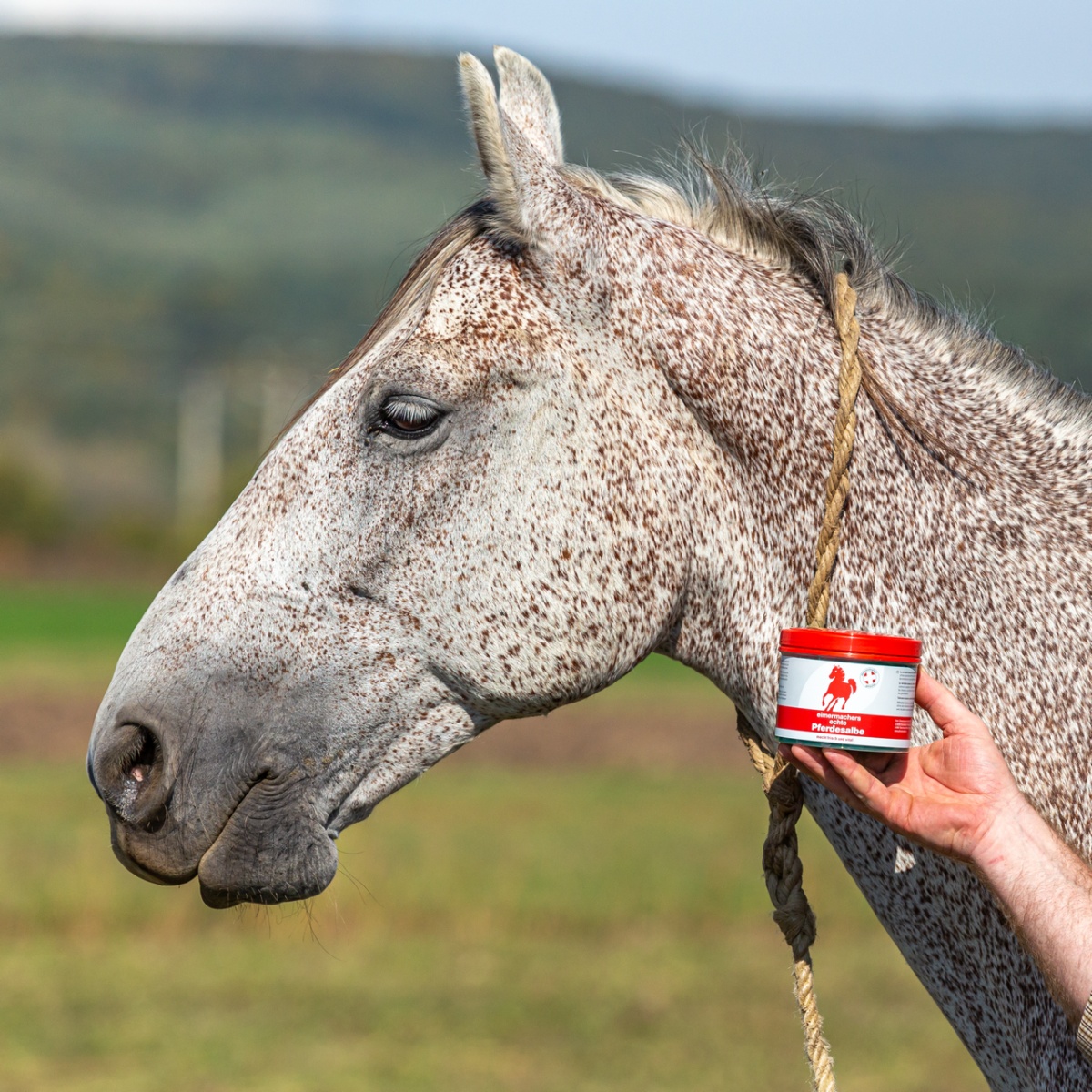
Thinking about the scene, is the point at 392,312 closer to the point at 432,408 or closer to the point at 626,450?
the point at 432,408

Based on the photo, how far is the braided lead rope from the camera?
2.51 meters

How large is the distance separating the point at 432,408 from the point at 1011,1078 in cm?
177

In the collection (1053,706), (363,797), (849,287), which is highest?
(849,287)

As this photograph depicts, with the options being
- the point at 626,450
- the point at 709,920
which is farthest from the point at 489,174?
the point at 709,920

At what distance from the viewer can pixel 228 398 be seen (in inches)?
4710

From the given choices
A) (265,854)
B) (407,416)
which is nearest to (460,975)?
(265,854)

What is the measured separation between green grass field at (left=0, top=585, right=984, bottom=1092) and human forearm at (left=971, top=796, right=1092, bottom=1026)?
217 inches

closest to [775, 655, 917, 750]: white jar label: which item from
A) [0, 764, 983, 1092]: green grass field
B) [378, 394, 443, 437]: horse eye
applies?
[378, 394, 443, 437]: horse eye

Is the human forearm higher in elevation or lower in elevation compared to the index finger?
lower

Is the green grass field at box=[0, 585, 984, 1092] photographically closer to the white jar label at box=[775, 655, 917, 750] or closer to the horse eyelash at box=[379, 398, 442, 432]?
the horse eyelash at box=[379, 398, 442, 432]

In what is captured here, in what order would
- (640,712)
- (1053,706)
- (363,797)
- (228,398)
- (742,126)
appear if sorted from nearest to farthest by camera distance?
(1053,706) < (363,797) < (742,126) < (640,712) < (228,398)


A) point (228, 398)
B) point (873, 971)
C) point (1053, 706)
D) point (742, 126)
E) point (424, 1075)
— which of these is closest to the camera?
Answer: point (1053, 706)

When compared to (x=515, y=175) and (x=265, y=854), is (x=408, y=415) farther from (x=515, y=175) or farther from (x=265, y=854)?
(x=265, y=854)

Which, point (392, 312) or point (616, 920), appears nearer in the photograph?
point (392, 312)
